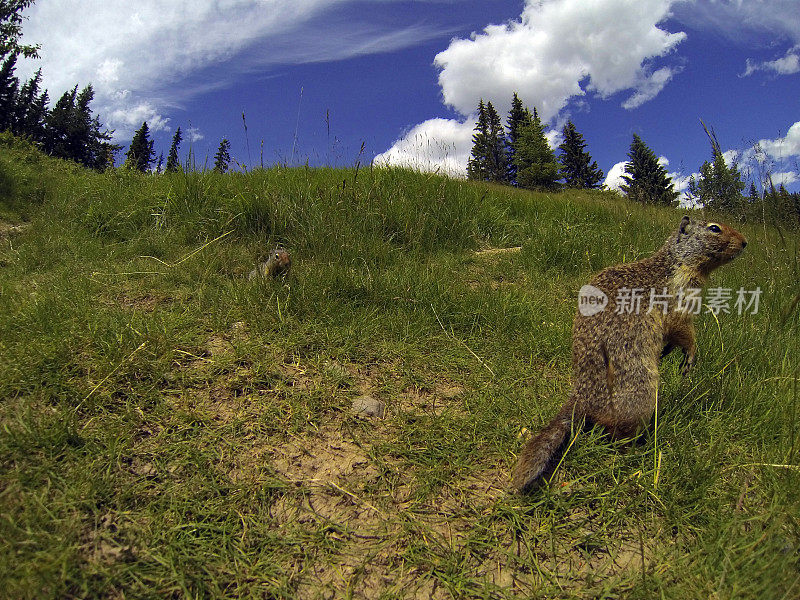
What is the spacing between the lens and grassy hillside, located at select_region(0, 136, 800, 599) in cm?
158

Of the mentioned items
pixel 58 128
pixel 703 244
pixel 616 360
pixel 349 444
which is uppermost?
pixel 58 128

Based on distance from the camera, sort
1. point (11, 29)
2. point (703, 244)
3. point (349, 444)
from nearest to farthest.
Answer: point (349, 444)
point (703, 244)
point (11, 29)

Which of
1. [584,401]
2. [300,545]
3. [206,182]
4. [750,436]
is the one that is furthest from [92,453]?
[206,182]

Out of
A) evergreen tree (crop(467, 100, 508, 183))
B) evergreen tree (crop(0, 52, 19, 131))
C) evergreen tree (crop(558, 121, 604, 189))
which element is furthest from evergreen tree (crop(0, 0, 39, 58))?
evergreen tree (crop(0, 52, 19, 131))

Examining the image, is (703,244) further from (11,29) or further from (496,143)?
(496,143)

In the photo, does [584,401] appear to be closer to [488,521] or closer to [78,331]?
[488,521]

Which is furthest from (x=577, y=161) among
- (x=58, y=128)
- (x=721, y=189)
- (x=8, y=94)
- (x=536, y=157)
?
(x=8, y=94)

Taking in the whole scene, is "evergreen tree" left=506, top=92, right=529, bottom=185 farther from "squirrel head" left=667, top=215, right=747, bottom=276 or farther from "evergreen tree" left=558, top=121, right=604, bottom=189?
"squirrel head" left=667, top=215, right=747, bottom=276

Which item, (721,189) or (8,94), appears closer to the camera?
(721,189)

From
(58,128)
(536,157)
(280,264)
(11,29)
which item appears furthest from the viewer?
(58,128)

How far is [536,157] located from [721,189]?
2992 cm

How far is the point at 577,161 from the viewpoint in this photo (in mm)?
36906

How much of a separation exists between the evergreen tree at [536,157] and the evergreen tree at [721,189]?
28.0m

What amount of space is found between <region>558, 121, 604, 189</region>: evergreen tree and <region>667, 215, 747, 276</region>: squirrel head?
37524 millimetres
